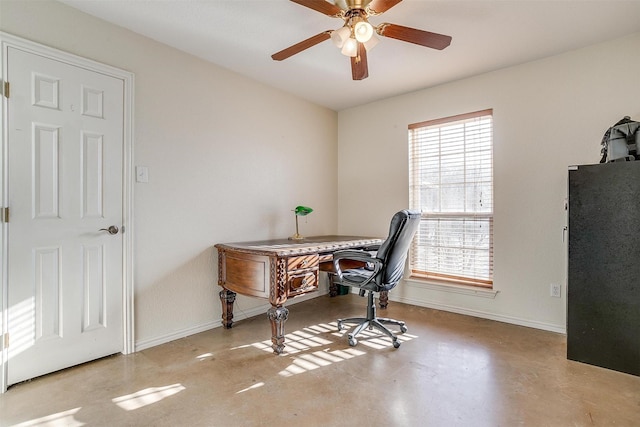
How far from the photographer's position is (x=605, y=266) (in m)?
2.14

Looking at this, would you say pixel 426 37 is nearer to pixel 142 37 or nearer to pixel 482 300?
pixel 142 37

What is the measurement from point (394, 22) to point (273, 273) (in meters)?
2.01

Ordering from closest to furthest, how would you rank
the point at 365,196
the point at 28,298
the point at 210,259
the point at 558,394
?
1. the point at 558,394
2. the point at 28,298
3. the point at 210,259
4. the point at 365,196

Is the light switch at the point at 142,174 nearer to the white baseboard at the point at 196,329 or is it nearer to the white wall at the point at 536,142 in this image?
the white baseboard at the point at 196,329

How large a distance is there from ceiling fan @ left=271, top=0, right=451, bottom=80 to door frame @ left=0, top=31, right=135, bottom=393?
1.33 meters

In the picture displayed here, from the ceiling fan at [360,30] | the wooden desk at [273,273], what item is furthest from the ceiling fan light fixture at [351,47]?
the wooden desk at [273,273]

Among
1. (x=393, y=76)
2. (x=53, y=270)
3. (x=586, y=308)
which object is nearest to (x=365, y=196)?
(x=393, y=76)

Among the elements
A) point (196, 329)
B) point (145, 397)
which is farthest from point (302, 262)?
point (145, 397)

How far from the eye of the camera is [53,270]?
2.06 m

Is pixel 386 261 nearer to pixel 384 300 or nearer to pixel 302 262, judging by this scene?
pixel 302 262

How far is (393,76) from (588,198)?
1.97m

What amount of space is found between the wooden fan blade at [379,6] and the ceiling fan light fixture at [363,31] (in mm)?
72

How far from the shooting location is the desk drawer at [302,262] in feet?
8.06

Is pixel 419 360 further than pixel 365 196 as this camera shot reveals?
No
